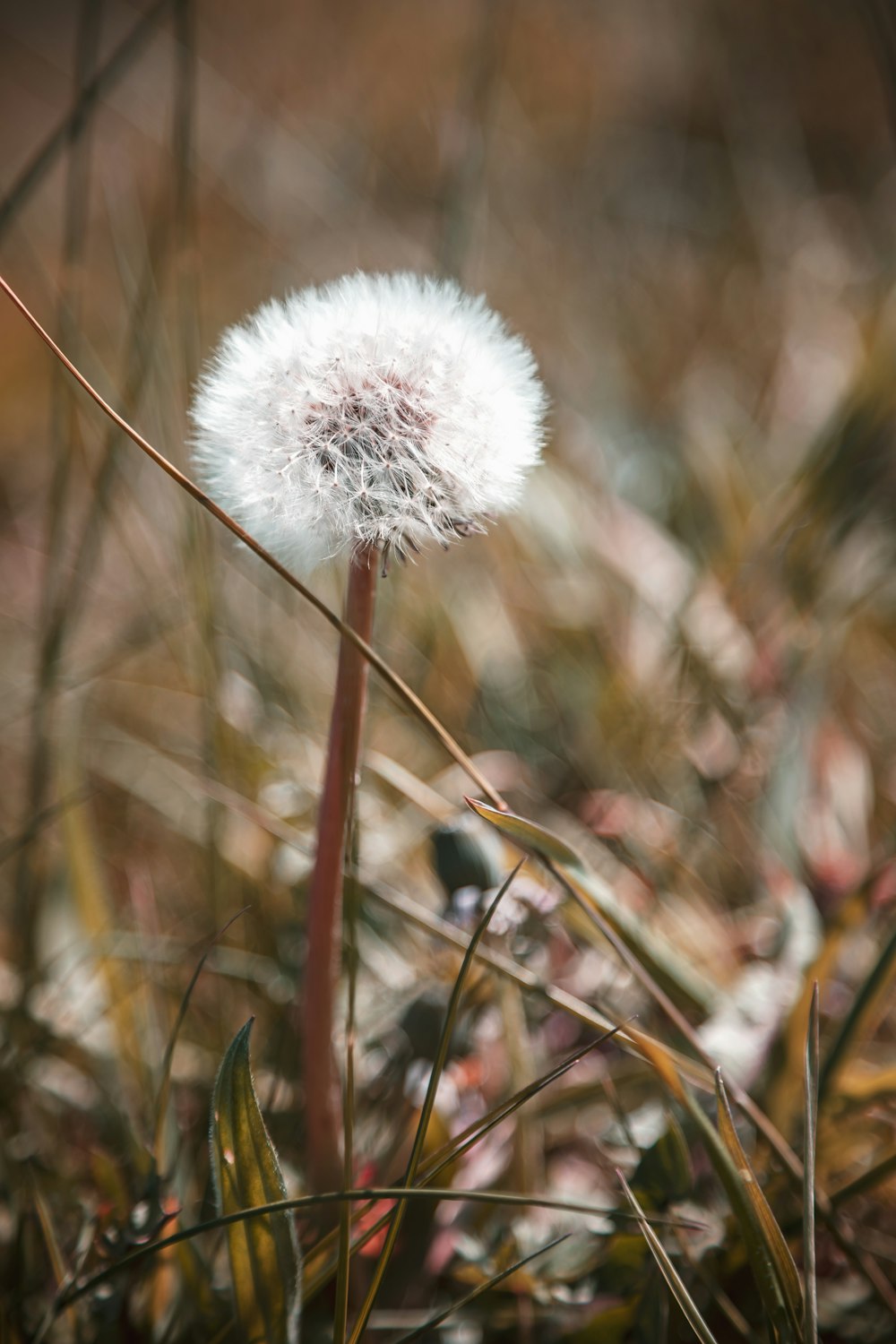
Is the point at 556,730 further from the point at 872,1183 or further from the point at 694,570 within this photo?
the point at 872,1183

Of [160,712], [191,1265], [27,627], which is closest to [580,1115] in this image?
[191,1265]

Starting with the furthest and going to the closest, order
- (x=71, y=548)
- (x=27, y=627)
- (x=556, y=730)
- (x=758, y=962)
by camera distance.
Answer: (x=71, y=548)
(x=27, y=627)
(x=556, y=730)
(x=758, y=962)

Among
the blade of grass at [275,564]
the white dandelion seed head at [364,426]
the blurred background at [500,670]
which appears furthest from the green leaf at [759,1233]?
the white dandelion seed head at [364,426]

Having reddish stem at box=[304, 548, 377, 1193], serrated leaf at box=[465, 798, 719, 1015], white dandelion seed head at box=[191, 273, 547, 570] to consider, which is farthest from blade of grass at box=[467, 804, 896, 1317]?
white dandelion seed head at box=[191, 273, 547, 570]

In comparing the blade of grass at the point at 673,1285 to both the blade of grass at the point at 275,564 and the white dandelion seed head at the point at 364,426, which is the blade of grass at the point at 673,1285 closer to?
the blade of grass at the point at 275,564

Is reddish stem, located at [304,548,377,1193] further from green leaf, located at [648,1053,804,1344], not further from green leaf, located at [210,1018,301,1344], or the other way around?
green leaf, located at [648,1053,804,1344]

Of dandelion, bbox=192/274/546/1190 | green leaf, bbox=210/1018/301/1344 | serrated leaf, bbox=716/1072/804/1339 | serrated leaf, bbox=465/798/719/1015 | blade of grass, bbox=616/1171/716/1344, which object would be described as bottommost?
green leaf, bbox=210/1018/301/1344
